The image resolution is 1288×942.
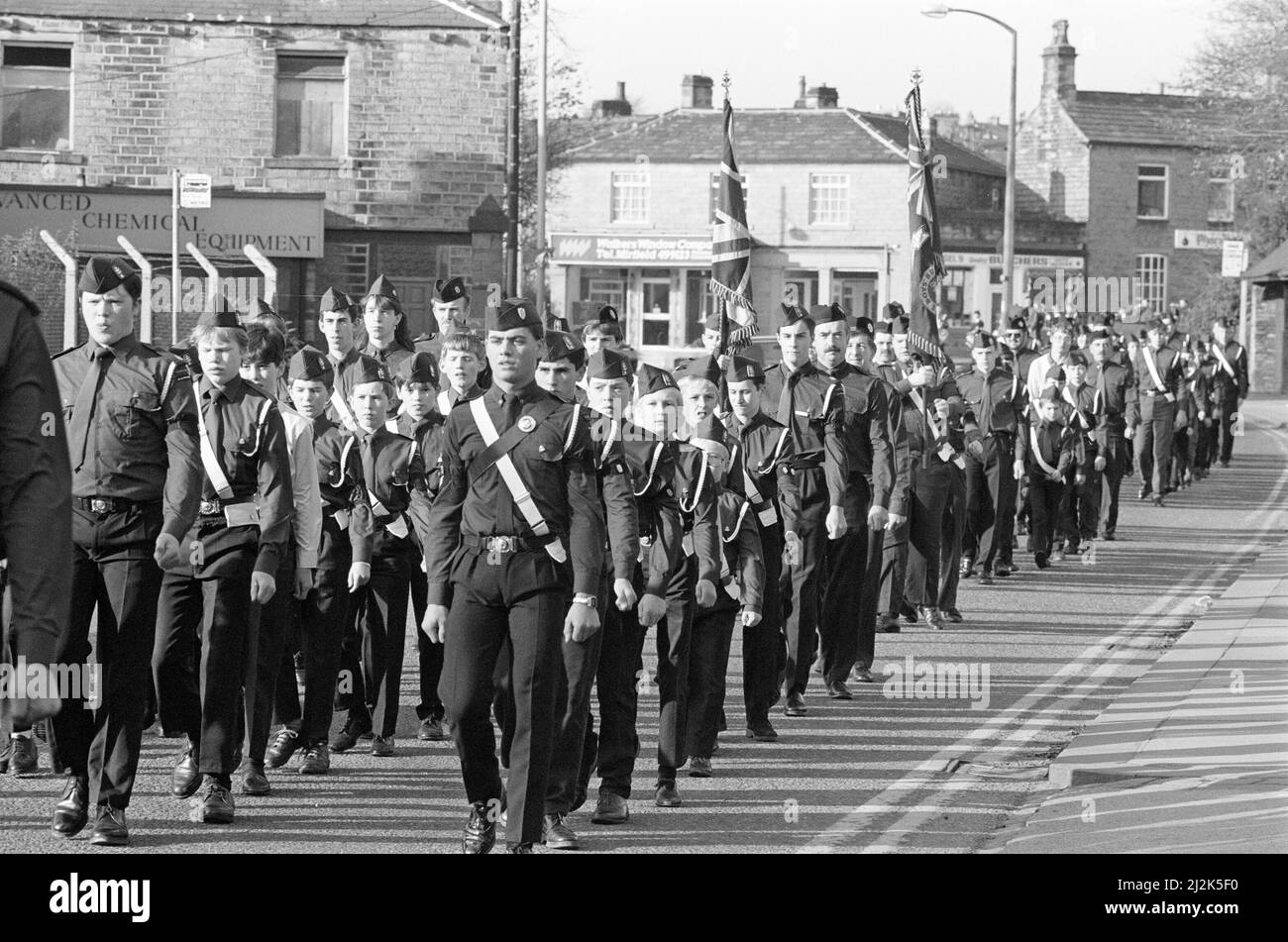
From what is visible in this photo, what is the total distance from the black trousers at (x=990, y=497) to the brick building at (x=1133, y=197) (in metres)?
48.9

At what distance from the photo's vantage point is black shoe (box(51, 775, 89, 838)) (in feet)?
25.4

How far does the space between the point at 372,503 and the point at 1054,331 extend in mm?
12600

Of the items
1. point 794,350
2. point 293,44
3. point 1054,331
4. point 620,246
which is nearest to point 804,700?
point 794,350

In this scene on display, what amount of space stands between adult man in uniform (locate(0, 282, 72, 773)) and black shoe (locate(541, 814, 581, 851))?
3.54 meters

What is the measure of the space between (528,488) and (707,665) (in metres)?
2.30

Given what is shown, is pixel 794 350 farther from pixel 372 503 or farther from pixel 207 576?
pixel 207 576

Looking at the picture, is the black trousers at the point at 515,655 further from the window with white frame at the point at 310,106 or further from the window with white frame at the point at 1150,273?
the window with white frame at the point at 1150,273

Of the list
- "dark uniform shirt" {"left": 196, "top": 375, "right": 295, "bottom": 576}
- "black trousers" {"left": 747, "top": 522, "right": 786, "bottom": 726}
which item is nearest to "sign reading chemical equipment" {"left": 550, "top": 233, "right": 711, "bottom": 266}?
"black trousers" {"left": 747, "top": 522, "right": 786, "bottom": 726}

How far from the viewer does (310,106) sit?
32.8 m

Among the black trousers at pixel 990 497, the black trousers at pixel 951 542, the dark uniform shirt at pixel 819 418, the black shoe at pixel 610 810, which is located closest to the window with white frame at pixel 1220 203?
the black trousers at pixel 990 497

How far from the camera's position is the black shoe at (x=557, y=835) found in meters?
7.72

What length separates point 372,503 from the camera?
990 centimetres

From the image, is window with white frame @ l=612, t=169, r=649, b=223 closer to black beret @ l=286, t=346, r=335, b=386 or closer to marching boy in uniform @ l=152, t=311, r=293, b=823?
black beret @ l=286, t=346, r=335, b=386

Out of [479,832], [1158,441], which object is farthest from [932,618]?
[1158,441]
